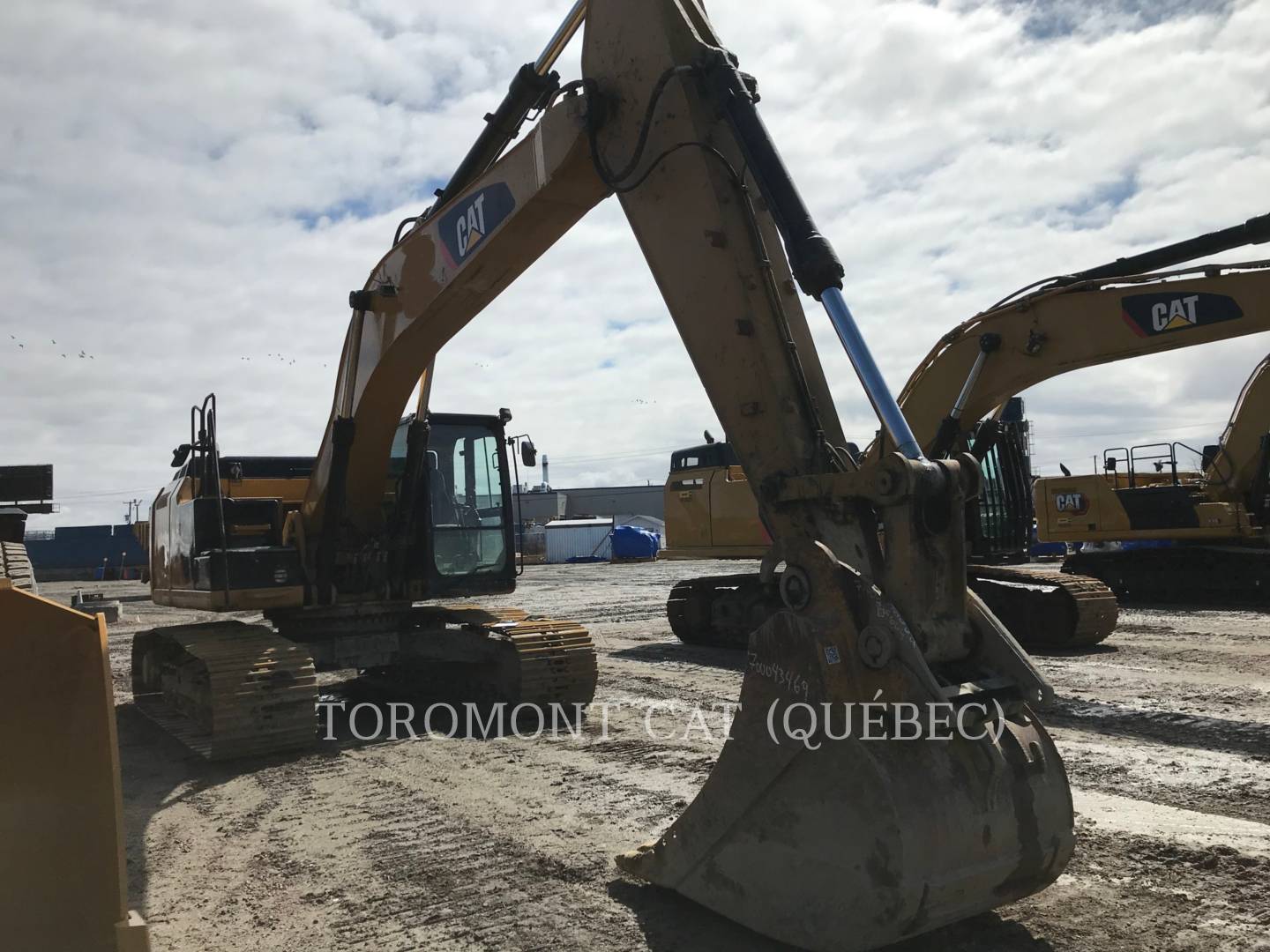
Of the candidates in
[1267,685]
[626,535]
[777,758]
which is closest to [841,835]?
[777,758]

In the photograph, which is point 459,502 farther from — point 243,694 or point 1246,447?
point 1246,447

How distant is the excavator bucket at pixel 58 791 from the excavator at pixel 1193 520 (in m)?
13.6

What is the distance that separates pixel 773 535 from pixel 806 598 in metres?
0.48

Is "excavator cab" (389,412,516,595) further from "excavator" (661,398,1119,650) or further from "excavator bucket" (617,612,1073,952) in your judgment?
"excavator bucket" (617,612,1073,952)

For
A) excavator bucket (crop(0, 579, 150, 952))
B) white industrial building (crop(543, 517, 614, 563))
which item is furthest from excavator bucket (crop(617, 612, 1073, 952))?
white industrial building (crop(543, 517, 614, 563))

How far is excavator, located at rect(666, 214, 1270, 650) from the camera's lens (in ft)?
30.2

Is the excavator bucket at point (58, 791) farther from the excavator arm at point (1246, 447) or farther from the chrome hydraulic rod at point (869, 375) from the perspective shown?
the excavator arm at point (1246, 447)

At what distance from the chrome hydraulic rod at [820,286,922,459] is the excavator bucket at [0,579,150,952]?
7.90ft

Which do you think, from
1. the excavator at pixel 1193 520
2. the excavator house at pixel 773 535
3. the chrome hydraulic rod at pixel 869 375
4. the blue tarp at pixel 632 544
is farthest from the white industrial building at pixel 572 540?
the chrome hydraulic rod at pixel 869 375

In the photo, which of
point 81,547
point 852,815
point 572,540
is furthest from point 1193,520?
point 81,547

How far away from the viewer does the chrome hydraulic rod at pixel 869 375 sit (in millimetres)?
3352

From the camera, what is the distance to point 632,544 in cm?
3834

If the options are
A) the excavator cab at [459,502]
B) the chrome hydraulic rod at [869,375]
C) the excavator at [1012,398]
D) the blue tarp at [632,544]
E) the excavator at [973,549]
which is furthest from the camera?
the blue tarp at [632,544]

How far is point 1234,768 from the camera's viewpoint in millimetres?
5359
